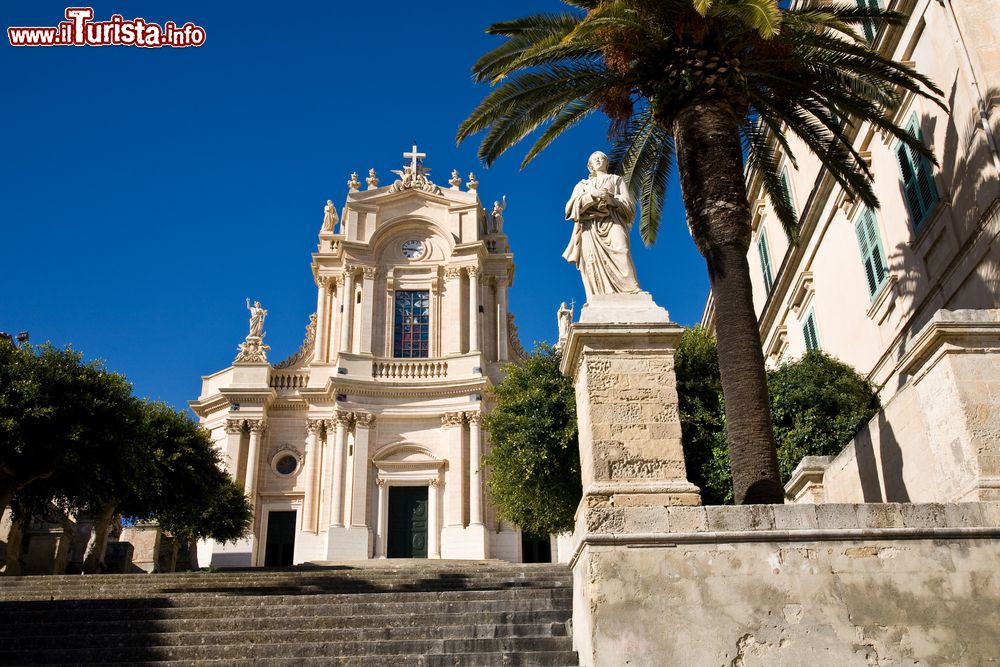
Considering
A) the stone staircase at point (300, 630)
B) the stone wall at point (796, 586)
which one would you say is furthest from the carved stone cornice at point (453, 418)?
the stone wall at point (796, 586)

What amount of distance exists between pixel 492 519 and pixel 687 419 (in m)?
14.4

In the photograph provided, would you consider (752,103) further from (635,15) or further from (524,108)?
(524,108)

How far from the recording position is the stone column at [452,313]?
35.3 meters

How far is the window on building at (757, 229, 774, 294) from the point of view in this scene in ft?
88.3

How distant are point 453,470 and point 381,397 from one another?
4206mm

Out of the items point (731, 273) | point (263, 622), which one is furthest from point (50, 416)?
point (731, 273)

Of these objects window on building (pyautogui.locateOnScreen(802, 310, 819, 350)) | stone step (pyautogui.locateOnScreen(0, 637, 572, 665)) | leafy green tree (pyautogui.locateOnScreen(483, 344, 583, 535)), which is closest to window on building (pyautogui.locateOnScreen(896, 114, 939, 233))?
window on building (pyautogui.locateOnScreen(802, 310, 819, 350))

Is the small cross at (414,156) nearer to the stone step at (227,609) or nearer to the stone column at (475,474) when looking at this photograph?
the stone column at (475,474)

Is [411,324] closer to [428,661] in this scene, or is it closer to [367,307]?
[367,307]

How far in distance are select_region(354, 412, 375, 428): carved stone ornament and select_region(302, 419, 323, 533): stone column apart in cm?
170

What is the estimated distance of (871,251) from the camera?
1859 centimetres

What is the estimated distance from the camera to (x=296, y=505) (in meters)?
33.2

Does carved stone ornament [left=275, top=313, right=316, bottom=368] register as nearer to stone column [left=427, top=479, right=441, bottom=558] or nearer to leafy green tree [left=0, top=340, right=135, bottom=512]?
stone column [left=427, top=479, right=441, bottom=558]

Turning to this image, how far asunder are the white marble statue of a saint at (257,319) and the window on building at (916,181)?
Result: 26377 millimetres
